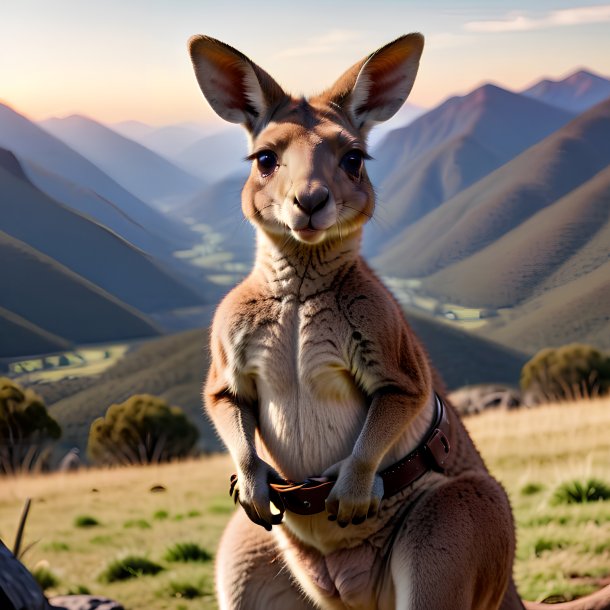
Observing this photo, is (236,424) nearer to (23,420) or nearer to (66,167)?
(23,420)

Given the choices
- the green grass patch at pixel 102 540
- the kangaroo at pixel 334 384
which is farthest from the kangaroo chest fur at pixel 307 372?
the green grass patch at pixel 102 540

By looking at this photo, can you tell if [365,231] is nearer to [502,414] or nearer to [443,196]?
[502,414]

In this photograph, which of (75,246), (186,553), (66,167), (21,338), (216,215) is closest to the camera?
Answer: (186,553)

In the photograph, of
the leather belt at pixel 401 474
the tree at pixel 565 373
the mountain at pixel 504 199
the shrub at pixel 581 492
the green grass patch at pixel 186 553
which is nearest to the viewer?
the leather belt at pixel 401 474

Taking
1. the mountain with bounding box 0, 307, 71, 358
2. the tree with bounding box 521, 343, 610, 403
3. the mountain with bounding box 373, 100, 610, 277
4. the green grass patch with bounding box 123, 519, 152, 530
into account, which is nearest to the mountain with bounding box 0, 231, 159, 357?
the mountain with bounding box 0, 307, 71, 358

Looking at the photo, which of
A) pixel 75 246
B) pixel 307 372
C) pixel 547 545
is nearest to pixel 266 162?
pixel 307 372

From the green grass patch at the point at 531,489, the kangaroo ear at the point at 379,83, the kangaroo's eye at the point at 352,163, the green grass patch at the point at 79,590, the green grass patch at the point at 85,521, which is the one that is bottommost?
the green grass patch at the point at 85,521

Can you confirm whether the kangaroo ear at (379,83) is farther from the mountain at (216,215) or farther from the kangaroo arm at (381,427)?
the mountain at (216,215)

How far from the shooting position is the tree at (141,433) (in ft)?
34.1

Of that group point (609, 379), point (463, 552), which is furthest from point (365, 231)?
point (609, 379)

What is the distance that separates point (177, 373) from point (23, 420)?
217 centimetres

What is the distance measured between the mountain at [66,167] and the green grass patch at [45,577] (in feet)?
13.9

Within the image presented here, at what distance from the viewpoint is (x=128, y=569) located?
6.43 m

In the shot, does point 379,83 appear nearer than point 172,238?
Yes
